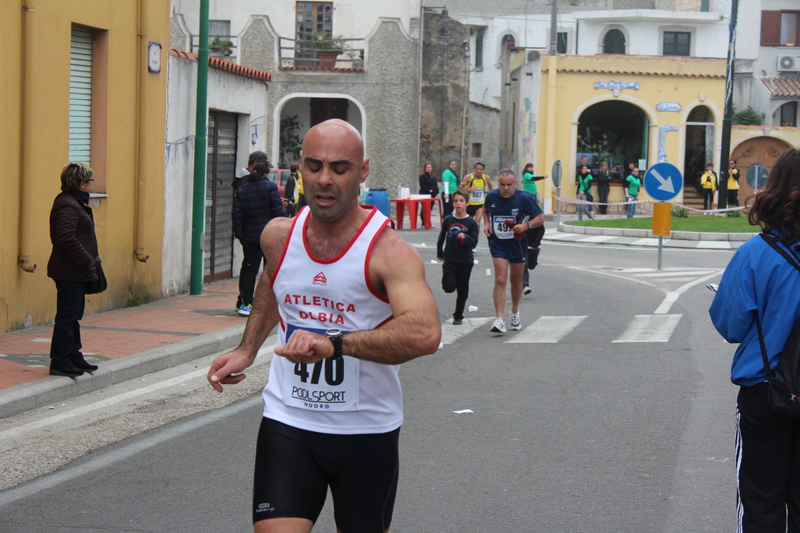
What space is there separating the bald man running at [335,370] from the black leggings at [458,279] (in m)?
8.25

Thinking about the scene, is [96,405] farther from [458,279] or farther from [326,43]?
→ [326,43]

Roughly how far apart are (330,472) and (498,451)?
3.07 m

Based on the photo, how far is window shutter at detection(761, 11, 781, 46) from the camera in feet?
152

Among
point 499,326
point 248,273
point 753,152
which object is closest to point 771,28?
point 753,152

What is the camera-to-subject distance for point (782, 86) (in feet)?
142

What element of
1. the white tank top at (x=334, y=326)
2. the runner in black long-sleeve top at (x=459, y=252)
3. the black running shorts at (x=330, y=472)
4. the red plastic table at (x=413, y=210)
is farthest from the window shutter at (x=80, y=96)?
the red plastic table at (x=413, y=210)

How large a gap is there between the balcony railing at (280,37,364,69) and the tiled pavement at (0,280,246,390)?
72.5 feet

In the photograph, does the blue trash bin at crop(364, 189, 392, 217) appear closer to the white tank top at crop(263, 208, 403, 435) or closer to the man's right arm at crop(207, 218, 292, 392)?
the man's right arm at crop(207, 218, 292, 392)

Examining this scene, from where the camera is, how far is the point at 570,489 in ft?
17.4

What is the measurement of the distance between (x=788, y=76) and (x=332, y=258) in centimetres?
4623

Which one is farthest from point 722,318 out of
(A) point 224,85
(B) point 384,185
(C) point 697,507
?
(B) point 384,185

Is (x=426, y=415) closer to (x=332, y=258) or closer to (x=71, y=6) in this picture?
(x=332, y=258)

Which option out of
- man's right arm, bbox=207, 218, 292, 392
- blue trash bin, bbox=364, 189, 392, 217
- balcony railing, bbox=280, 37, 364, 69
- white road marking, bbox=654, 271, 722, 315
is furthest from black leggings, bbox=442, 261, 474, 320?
balcony railing, bbox=280, 37, 364, 69

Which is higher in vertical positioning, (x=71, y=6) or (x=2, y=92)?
(x=71, y=6)
